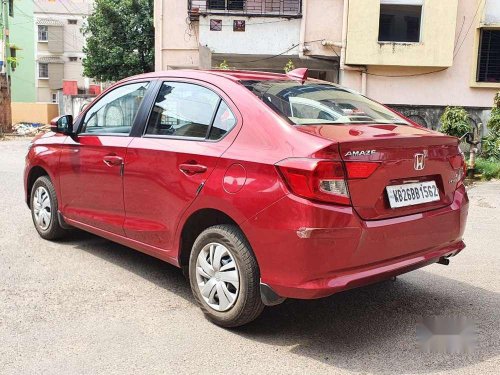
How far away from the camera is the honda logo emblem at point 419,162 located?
3.44 metres

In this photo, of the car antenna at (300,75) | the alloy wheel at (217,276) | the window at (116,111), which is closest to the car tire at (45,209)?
the window at (116,111)

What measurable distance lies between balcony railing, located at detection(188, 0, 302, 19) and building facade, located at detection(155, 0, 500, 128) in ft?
0.10

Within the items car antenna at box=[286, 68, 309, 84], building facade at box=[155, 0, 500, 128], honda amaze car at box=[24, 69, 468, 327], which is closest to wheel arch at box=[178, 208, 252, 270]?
honda amaze car at box=[24, 69, 468, 327]

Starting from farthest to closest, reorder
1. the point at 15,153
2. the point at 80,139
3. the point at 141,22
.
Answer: the point at 141,22 < the point at 15,153 < the point at 80,139

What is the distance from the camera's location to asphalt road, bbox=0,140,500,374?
3.16 m

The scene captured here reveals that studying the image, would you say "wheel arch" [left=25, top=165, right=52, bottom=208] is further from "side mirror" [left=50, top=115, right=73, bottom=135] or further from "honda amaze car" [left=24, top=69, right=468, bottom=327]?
"honda amaze car" [left=24, top=69, right=468, bottom=327]

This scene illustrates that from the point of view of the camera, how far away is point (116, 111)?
4746 mm

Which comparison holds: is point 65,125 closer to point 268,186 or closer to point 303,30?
point 268,186

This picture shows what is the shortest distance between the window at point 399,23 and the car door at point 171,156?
14870mm

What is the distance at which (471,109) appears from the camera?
14594 mm

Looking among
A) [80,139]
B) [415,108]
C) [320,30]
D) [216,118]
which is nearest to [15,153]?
[320,30]

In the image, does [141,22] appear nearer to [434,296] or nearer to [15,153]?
[15,153]

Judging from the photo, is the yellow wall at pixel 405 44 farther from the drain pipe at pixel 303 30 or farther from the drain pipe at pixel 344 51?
the drain pipe at pixel 303 30

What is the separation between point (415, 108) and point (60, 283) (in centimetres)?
1276
